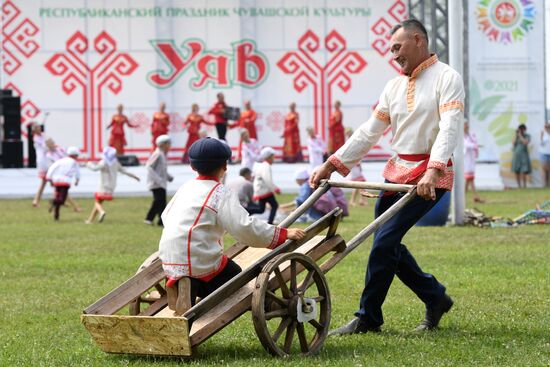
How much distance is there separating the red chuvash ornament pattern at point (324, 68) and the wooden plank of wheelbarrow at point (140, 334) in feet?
111

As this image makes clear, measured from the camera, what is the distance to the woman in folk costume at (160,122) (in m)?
39.4

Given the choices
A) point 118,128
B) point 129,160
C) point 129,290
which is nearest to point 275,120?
point 118,128

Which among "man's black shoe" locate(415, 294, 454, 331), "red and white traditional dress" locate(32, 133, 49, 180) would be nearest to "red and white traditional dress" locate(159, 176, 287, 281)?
"man's black shoe" locate(415, 294, 454, 331)

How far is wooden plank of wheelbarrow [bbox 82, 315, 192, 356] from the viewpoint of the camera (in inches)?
260

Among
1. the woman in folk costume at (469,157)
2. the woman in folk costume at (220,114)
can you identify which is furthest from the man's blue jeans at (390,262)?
the woman in folk costume at (220,114)

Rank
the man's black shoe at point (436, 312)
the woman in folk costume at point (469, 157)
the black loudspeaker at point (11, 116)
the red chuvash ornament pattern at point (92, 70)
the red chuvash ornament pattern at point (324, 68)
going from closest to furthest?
1. the man's black shoe at point (436, 312)
2. the woman in folk costume at point (469, 157)
3. the black loudspeaker at point (11, 116)
4. the red chuvash ornament pattern at point (92, 70)
5. the red chuvash ornament pattern at point (324, 68)

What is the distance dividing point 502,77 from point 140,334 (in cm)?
3123

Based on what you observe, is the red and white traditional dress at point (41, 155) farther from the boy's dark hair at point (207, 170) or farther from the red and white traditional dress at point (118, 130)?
the boy's dark hair at point (207, 170)

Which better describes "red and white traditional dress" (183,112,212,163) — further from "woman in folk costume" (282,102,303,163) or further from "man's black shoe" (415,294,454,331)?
"man's black shoe" (415,294,454,331)

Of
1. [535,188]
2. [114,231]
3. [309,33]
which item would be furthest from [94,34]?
[114,231]

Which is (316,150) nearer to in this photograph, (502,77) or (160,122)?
(502,77)

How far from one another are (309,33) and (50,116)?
8.32 metres

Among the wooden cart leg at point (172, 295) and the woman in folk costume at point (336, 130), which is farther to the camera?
the woman in folk costume at point (336, 130)

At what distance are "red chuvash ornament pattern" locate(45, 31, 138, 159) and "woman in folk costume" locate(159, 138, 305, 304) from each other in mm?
33570
